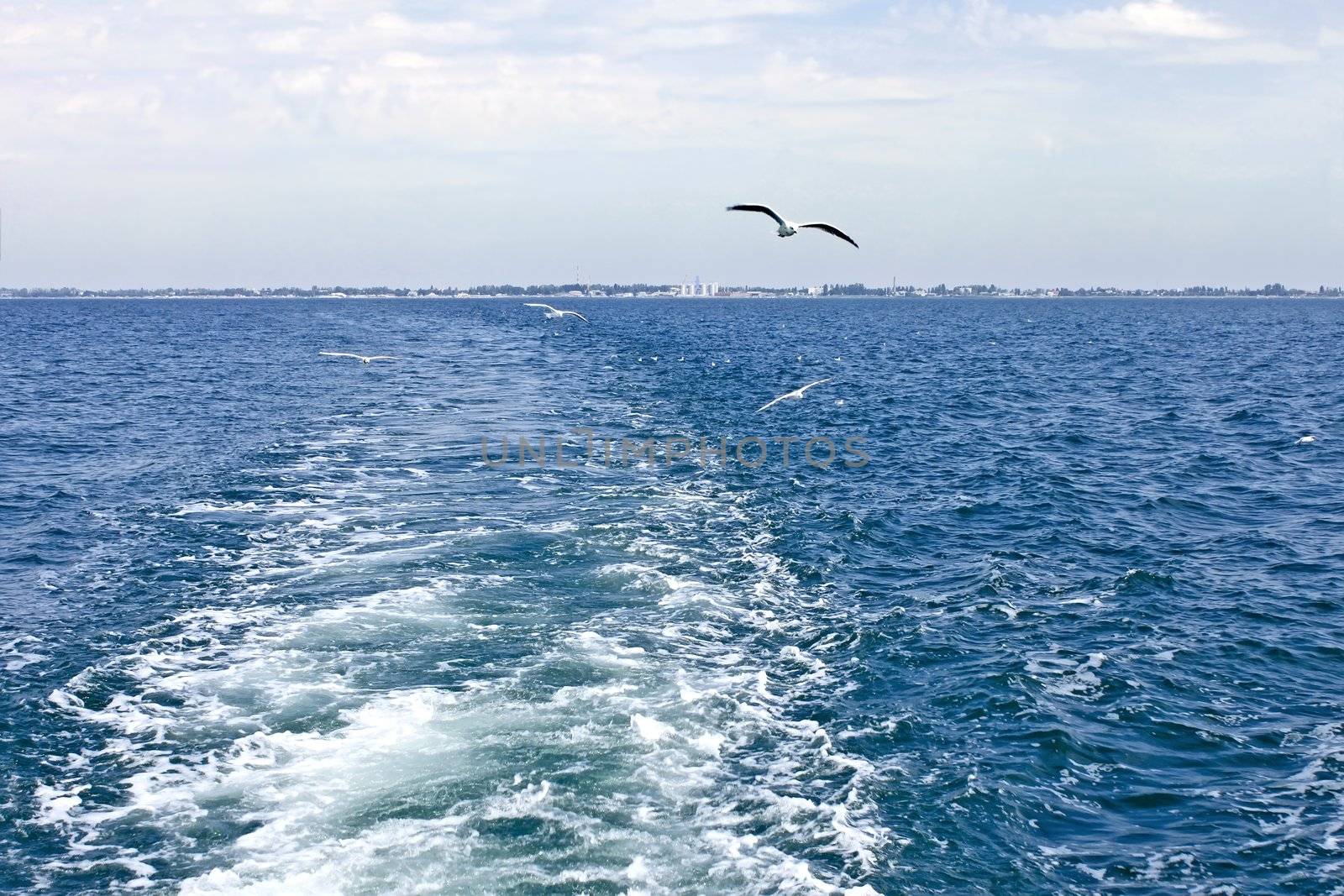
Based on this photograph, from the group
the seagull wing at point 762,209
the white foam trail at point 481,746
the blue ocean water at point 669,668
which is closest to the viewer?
the white foam trail at point 481,746

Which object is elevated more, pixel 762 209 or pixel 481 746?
pixel 762 209

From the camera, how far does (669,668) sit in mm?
17797

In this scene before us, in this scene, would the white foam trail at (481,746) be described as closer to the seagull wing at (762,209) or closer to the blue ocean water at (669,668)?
the blue ocean water at (669,668)

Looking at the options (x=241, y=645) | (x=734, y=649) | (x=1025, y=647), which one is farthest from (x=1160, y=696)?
(x=241, y=645)

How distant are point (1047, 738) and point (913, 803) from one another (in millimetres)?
3155

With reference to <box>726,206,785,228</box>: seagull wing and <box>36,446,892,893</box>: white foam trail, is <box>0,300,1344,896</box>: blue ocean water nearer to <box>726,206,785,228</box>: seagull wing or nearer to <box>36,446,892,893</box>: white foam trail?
<box>36,446,892,893</box>: white foam trail

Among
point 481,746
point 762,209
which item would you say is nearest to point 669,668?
point 481,746

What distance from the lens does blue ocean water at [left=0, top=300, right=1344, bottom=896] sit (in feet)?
40.5

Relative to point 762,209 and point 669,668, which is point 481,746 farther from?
point 762,209

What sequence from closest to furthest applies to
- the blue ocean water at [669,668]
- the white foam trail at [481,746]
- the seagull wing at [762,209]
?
the white foam trail at [481,746]
the blue ocean water at [669,668]
the seagull wing at [762,209]

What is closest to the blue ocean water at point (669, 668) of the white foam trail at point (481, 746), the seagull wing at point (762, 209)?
the white foam trail at point (481, 746)

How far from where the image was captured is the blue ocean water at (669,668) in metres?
12.4

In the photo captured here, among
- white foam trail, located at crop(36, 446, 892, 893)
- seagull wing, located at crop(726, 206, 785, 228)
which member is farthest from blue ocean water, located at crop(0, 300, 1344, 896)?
seagull wing, located at crop(726, 206, 785, 228)

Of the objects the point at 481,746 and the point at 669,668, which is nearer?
the point at 481,746
